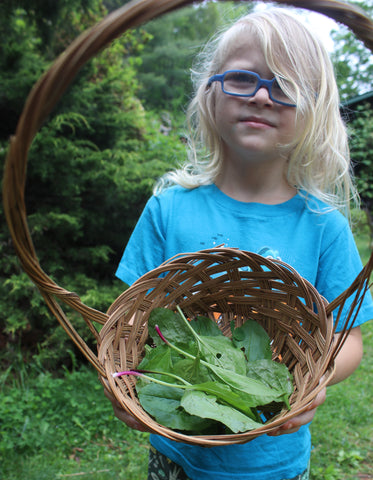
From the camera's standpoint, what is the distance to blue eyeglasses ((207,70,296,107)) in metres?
1.18

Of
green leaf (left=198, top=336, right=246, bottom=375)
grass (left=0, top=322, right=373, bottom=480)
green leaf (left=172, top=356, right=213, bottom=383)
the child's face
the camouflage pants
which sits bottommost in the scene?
grass (left=0, top=322, right=373, bottom=480)

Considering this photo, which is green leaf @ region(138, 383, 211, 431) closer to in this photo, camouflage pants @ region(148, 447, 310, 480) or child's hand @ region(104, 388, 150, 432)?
child's hand @ region(104, 388, 150, 432)

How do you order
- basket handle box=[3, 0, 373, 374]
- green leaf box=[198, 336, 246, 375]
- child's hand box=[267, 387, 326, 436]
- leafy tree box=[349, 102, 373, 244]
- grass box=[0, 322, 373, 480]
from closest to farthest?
basket handle box=[3, 0, 373, 374] < child's hand box=[267, 387, 326, 436] < green leaf box=[198, 336, 246, 375] < grass box=[0, 322, 373, 480] < leafy tree box=[349, 102, 373, 244]

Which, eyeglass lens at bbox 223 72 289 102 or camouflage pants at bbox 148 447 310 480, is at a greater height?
eyeglass lens at bbox 223 72 289 102

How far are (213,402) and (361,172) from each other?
797 centimetres

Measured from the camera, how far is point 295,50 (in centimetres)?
122

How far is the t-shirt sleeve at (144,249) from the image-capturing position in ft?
4.35

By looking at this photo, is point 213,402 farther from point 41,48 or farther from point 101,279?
point 41,48

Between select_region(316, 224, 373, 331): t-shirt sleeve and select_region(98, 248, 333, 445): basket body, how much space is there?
0.15 metres

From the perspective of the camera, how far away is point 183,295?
1223mm

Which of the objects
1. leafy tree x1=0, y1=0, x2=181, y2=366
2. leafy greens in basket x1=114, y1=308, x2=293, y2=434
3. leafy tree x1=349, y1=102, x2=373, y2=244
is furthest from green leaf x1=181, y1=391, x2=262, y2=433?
leafy tree x1=349, y1=102, x2=373, y2=244

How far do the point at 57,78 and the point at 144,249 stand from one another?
0.74 metres

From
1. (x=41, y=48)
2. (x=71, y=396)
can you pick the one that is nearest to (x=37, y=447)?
(x=71, y=396)

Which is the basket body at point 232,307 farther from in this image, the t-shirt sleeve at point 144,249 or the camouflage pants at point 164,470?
the camouflage pants at point 164,470
